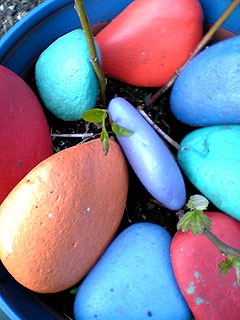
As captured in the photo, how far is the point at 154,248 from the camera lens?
585 millimetres

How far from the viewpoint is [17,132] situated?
554 millimetres

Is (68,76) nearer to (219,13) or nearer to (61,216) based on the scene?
(61,216)

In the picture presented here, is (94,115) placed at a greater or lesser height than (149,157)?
greater

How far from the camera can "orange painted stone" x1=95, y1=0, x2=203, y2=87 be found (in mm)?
625

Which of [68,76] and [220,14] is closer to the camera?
[68,76]

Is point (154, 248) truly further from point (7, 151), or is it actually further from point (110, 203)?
point (7, 151)

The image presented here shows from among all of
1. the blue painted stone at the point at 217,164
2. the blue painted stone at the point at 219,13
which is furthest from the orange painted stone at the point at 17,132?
the blue painted stone at the point at 219,13

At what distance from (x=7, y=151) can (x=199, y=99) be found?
351mm

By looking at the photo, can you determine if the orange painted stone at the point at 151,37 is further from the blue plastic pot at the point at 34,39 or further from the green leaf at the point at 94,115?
the green leaf at the point at 94,115

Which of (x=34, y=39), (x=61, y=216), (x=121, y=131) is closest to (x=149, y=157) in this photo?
(x=121, y=131)

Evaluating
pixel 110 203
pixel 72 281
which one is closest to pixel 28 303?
pixel 72 281

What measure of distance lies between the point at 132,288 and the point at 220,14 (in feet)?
1.87

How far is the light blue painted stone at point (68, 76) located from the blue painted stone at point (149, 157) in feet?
0.20

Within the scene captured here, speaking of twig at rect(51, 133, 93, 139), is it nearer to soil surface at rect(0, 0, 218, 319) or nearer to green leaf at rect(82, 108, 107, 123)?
soil surface at rect(0, 0, 218, 319)
